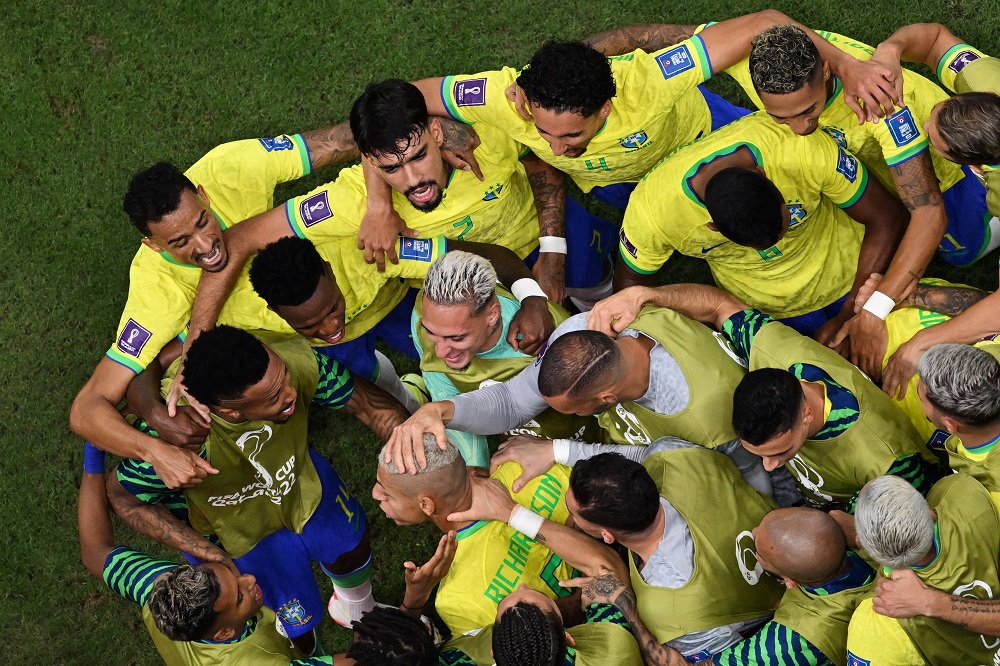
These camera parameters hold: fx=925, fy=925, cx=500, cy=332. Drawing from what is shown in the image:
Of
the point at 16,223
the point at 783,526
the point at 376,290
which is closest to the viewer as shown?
the point at 783,526

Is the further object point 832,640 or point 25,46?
point 25,46

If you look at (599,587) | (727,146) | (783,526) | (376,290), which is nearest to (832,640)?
(783,526)

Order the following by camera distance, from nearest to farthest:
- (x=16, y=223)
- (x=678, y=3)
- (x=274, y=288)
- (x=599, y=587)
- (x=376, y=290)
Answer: (x=599, y=587) → (x=274, y=288) → (x=376, y=290) → (x=678, y=3) → (x=16, y=223)

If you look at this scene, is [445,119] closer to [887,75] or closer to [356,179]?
[356,179]

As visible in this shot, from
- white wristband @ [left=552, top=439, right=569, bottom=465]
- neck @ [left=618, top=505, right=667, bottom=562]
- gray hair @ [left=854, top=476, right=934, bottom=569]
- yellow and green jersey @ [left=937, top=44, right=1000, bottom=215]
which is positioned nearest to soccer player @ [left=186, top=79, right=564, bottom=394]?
white wristband @ [left=552, top=439, right=569, bottom=465]

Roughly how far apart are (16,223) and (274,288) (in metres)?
3.00

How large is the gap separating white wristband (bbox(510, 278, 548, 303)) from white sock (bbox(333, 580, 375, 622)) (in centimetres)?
191

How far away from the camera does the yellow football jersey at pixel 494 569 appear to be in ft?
12.6

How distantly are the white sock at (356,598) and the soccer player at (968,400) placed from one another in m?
3.17

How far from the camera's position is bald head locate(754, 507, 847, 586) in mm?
3391

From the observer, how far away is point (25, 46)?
20.9 feet

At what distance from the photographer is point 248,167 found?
4.98 metres

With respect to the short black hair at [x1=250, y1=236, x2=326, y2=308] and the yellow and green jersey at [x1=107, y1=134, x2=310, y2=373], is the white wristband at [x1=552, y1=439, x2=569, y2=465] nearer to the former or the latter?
the short black hair at [x1=250, y1=236, x2=326, y2=308]

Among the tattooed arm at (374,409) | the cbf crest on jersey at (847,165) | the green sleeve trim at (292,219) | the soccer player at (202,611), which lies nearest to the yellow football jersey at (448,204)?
the green sleeve trim at (292,219)
